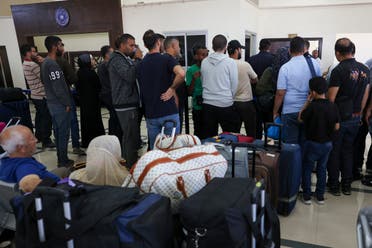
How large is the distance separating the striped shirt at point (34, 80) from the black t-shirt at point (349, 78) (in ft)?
12.2

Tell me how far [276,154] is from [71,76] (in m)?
2.84

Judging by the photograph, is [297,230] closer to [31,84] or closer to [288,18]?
[31,84]

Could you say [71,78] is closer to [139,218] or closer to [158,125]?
[158,125]

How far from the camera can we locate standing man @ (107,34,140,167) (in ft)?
9.23

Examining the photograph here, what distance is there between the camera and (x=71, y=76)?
3820mm

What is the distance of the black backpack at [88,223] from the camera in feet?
3.56

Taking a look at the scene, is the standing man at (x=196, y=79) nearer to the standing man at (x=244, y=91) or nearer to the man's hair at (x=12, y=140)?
the standing man at (x=244, y=91)

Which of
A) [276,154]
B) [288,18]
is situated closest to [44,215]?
[276,154]

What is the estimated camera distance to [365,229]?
3.33 ft

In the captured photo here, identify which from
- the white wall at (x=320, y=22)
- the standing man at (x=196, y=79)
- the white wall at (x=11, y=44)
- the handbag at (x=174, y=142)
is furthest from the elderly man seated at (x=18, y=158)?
the white wall at (x=11, y=44)

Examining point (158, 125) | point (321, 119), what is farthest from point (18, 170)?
point (321, 119)

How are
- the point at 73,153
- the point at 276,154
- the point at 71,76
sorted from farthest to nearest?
the point at 73,153 → the point at 71,76 → the point at 276,154

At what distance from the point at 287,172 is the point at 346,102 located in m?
0.83

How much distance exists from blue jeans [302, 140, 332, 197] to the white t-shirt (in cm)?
99
